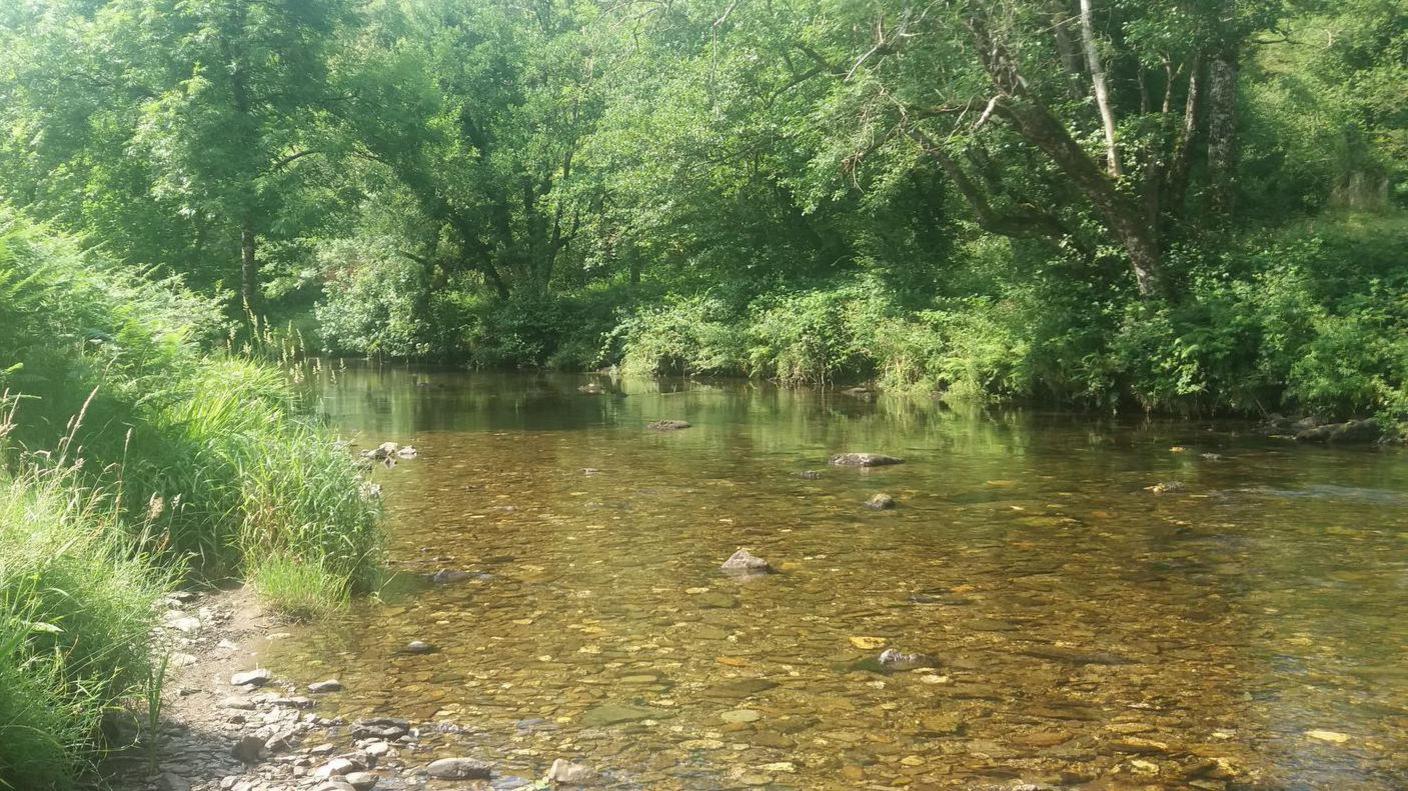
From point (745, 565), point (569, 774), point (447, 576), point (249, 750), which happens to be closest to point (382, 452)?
point (447, 576)

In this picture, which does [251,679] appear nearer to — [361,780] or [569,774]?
[361,780]

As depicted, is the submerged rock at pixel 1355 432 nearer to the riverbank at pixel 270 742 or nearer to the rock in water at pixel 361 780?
the riverbank at pixel 270 742

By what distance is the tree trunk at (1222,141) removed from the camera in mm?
19125

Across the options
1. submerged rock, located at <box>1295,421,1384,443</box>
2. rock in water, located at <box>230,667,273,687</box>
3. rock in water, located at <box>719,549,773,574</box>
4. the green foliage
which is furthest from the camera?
submerged rock, located at <box>1295,421,1384,443</box>

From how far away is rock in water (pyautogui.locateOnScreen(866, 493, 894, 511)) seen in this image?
10.5 meters

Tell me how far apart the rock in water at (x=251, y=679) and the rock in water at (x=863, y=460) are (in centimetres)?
884

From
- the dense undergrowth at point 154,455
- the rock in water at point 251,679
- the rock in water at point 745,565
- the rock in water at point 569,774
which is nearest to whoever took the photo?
the rock in water at point 569,774

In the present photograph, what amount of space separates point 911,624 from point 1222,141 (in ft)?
53.8

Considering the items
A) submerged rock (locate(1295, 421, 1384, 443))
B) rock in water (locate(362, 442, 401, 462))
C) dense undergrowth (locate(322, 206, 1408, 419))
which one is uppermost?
dense undergrowth (locate(322, 206, 1408, 419))

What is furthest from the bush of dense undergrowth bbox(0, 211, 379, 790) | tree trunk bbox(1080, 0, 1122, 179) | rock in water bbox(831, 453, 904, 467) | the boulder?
tree trunk bbox(1080, 0, 1122, 179)

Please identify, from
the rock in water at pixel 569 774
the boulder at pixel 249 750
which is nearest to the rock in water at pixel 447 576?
the boulder at pixel 249 750

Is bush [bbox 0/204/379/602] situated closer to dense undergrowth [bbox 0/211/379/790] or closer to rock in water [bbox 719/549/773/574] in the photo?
dense undergrowth [bbox 0/211/379/790]

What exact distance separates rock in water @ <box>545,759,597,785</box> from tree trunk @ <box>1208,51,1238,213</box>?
18.5 metres

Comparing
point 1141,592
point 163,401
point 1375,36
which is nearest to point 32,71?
point 163,401
